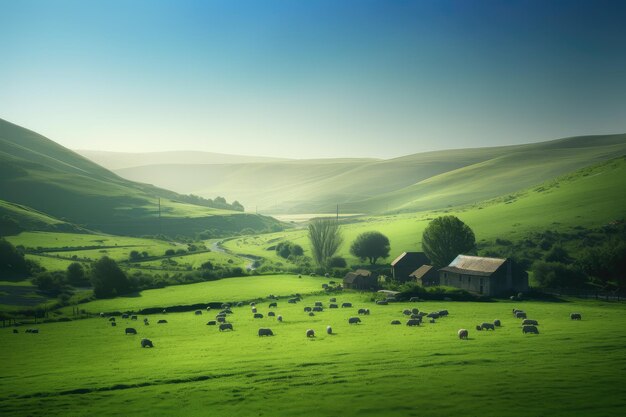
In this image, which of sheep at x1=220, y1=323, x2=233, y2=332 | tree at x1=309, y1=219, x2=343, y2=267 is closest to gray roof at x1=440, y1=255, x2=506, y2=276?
sheep at x1=220, y1=323, x2=233, y2=332

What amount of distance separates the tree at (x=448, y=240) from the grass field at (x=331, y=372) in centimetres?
4647

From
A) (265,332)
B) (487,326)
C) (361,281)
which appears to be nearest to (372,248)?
(361,281)

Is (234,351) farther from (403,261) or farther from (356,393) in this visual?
(403,261)

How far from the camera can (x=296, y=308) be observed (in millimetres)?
70438

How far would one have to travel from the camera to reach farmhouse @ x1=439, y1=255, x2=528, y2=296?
7881cm

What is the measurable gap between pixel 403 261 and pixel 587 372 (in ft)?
225

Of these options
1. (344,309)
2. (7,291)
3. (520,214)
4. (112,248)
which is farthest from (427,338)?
(112,248)

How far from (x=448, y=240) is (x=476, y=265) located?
19.5 m

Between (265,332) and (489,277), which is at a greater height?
(489,277)

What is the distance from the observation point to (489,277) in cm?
7838

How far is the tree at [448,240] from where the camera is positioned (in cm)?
10156

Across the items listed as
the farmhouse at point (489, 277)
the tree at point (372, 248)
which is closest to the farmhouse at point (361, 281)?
the farmhouse at point (489, 277)

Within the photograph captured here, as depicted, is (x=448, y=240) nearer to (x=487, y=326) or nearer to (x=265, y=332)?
(x=487, y=326)

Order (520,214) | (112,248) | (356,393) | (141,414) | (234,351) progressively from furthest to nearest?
(112,248)
(520,214)
(234,351)
(356,393)
(141,414)
